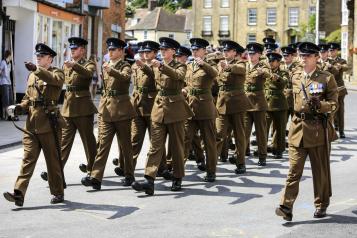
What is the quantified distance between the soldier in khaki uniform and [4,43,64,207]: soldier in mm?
971

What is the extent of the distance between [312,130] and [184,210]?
72.1 inches

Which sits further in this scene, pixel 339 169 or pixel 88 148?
pixel 339 169

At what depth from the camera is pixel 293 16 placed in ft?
258

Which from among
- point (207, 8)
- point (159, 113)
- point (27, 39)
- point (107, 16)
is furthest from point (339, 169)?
point (207, 8)

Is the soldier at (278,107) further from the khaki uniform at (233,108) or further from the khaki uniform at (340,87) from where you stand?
the khaki uniform at (340,87)

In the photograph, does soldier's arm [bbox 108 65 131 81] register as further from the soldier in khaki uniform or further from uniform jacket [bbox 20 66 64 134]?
uniform jacket [bbox 20 66 64 134]

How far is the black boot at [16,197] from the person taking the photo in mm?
8078

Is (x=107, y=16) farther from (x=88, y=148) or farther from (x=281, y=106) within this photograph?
(x=88, y=148)

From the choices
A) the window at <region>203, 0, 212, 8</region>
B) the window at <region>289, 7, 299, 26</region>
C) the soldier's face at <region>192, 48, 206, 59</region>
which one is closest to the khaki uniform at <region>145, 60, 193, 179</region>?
the soldier's face at <region>192, 48, 206, 59</region>

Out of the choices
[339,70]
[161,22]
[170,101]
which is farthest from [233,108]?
[161,22]

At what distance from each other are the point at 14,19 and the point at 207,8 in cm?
6598

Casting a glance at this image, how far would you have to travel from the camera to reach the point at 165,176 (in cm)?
1051

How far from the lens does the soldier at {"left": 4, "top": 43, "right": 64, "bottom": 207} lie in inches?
329

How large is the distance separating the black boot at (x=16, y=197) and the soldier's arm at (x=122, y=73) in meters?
2.04
